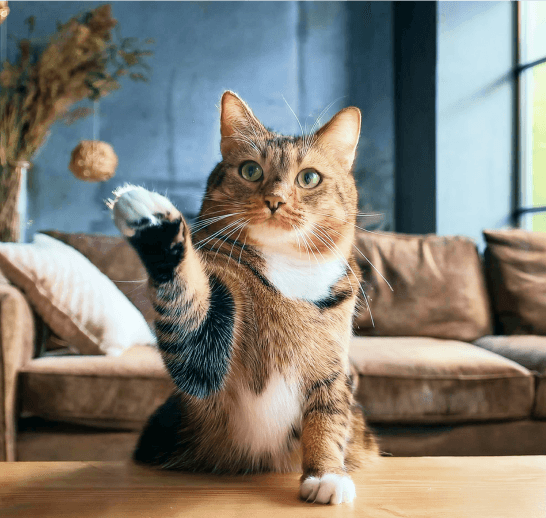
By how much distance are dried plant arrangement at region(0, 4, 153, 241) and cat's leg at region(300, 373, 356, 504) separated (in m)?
2.08

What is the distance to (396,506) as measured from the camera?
→ 1.68 feet

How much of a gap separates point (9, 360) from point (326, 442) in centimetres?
109

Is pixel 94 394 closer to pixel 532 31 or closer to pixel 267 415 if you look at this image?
pixel 267 415

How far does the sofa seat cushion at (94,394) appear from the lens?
1382mm

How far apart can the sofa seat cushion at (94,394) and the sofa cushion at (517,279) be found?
4.78ft

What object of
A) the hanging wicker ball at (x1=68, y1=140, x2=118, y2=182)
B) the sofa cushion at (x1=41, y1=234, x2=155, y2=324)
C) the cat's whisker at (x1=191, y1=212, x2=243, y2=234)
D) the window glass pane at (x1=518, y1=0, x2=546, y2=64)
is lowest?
the sofa cushion at (x1=41, y1=234, x2=155, y2=324)

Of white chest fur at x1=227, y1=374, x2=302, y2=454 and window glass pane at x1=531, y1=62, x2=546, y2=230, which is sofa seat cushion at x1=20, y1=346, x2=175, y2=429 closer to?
white chest fur at x1=227, y1=374, x2=302, y2=454

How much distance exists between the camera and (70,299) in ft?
4.97

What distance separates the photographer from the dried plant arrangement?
2283mm

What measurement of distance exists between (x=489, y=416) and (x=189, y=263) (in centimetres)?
132

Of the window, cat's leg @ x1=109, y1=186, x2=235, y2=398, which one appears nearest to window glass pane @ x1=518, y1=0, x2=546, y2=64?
the window

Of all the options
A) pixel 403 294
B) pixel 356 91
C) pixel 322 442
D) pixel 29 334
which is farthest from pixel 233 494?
pixel 356 91

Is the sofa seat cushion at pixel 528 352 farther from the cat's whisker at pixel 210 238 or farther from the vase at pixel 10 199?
the vase at pixel 10 199

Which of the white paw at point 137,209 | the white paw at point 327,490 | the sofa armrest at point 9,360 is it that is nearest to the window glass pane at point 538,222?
the sofa armrest at point 9,360
